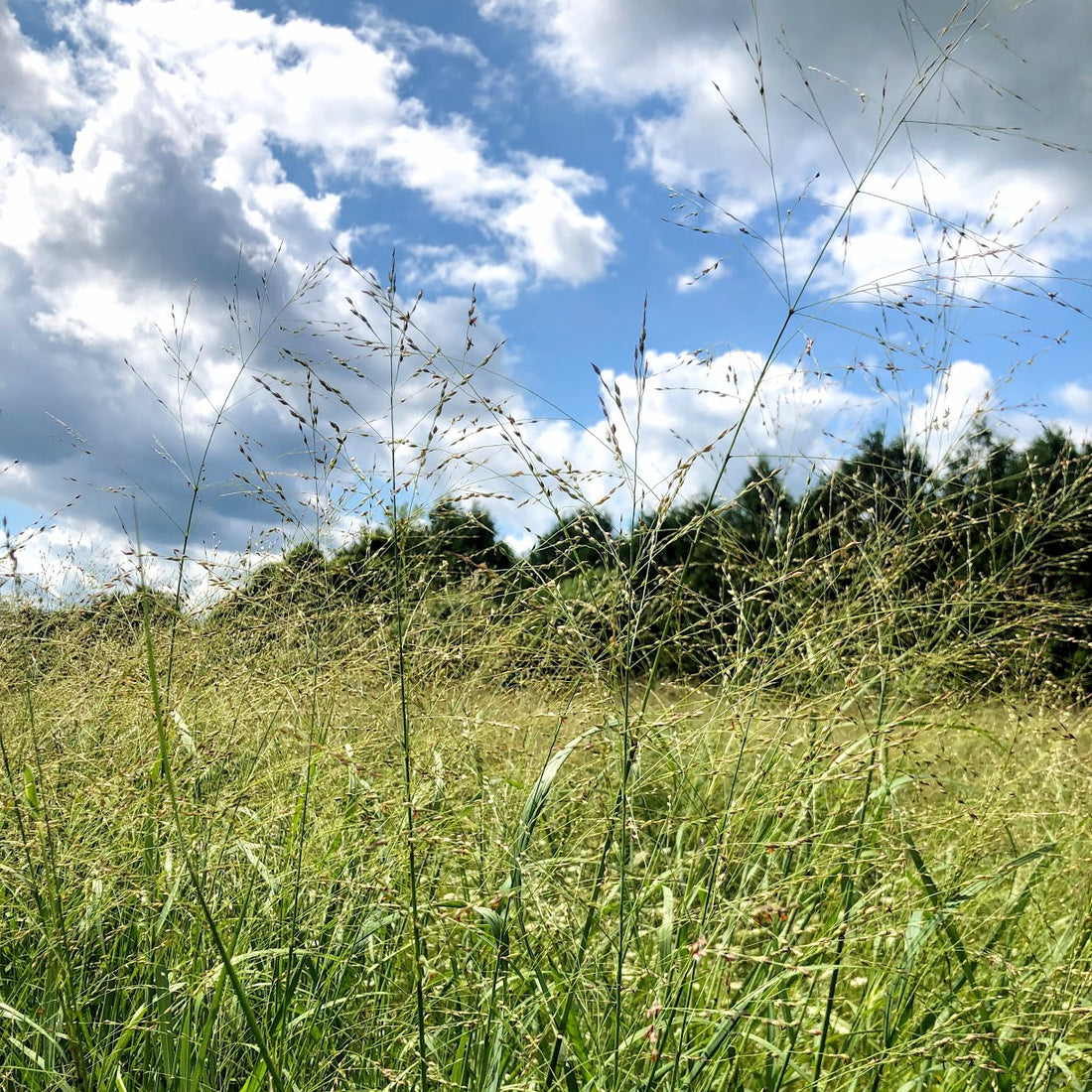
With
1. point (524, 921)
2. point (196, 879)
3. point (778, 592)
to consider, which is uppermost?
point (778, 592)

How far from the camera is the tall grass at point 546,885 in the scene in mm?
1384

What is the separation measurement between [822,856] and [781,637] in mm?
558

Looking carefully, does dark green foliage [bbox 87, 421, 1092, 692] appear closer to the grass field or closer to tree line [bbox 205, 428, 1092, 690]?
tree line [bbox 205, 428, 1092, 690]

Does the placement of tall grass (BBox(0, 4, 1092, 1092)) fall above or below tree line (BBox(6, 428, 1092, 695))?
below

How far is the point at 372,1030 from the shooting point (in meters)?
1.52

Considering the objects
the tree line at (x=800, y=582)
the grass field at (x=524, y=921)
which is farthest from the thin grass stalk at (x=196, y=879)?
the tree line at (x=800, y=582)

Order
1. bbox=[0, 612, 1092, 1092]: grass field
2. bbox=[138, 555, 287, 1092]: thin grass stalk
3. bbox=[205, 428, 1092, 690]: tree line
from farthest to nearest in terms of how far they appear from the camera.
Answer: bbox=[205, 428, 1092, 690]: tree line, bbox=[0, 612, 1092, 1092]: grass field, bbox=[138, 555, 287, 1092]: thin grass stalk

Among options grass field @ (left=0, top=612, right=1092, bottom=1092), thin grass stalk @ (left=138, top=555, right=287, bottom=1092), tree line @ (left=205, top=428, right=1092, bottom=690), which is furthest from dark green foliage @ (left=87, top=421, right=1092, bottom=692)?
thin grass stalk @ (left=138, top=555, right=287, bottom=1092)

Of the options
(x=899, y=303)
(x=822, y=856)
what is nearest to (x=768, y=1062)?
(x=822, y=856)

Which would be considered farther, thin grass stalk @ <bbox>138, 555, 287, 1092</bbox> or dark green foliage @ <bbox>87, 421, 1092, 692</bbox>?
dark green foliage @ <bbox>87, 421, 1092, 692</bbox>

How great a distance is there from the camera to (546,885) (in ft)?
4.84

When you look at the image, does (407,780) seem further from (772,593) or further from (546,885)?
(772,593)

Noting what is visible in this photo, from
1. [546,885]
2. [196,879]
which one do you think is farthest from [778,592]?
[196,879]

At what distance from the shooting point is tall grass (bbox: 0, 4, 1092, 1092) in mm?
1384
